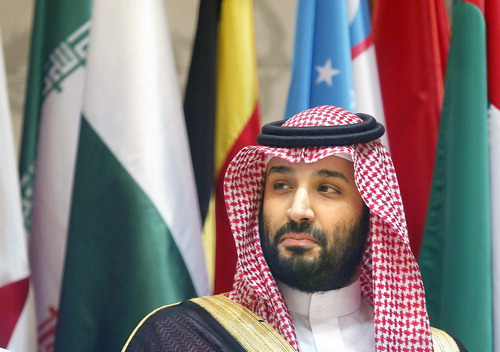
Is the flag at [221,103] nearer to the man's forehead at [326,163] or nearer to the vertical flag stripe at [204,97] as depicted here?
the vertical flag stripe at [204,97]

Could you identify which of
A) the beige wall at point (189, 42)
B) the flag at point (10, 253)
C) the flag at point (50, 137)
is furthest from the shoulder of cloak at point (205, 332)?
the beige wall at point (189, 42)

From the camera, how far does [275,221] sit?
Result: 5.26 ft

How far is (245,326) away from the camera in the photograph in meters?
1.60

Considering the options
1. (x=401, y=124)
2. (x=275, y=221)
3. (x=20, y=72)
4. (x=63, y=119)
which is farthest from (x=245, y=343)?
(x=20, y=72)

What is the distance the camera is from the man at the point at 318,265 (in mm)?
1574

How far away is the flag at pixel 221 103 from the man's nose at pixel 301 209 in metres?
0.63

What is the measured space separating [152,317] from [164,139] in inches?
19.0

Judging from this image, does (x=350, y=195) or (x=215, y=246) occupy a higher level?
(x=350, y=195)

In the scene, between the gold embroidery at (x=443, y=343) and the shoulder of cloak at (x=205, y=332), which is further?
the gold embroidery at (x=443, y=343)

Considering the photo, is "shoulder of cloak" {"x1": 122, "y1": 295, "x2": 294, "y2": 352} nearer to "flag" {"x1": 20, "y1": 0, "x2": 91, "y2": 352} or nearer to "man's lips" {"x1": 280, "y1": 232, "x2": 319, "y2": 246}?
"man's lips" {"x1": 280, "y1": 232, "x2": 319, "y2": 246}

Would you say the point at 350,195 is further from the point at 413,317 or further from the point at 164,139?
the point at 164,139

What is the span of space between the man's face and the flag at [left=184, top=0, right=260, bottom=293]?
56 centimetres

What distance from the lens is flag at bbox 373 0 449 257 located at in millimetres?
2244

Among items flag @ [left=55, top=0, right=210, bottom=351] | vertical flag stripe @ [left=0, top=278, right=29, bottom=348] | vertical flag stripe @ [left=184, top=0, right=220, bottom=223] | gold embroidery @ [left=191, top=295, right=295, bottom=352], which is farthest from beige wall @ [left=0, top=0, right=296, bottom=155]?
gold embroidery @ [left=191, top=295, right=295, bottom=352]
